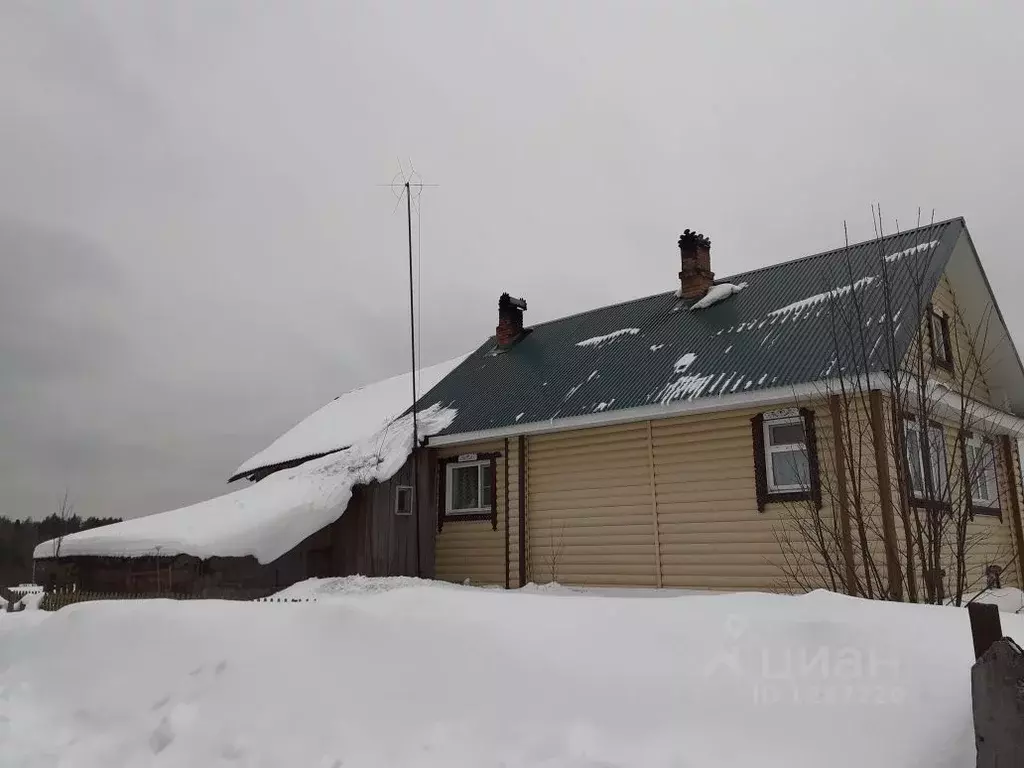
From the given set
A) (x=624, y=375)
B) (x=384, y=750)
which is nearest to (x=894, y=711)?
(x=384, y=750)

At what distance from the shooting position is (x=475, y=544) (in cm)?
1432

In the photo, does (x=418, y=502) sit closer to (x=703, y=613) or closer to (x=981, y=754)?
(x=703, y=613)

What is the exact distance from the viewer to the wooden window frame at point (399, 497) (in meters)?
14.4

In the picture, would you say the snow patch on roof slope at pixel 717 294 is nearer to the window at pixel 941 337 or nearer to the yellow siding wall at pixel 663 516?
the window at pixel 941 337

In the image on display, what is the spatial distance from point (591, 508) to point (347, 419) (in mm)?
12048

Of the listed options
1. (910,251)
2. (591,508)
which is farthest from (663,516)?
(910,251)

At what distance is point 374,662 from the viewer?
5.12 meters

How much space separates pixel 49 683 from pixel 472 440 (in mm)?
8633

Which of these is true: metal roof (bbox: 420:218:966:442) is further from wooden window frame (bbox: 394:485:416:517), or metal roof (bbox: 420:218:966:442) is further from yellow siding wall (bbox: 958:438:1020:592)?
yellow siding wall (bbox: 958:438:1020:592)

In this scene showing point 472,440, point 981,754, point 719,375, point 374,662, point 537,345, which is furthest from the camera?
point 537,345

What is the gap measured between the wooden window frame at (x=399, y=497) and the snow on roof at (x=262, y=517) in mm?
511

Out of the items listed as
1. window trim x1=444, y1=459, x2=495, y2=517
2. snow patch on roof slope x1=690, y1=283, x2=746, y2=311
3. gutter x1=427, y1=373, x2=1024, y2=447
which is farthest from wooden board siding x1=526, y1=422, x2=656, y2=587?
snow patch on roof slope x1=690, y1=283, x2=746, y2=311

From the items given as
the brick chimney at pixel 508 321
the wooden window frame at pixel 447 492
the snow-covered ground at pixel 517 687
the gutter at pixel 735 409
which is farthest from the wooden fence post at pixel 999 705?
the brick chimney at pixel 508 321

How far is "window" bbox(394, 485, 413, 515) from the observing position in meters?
14.5
